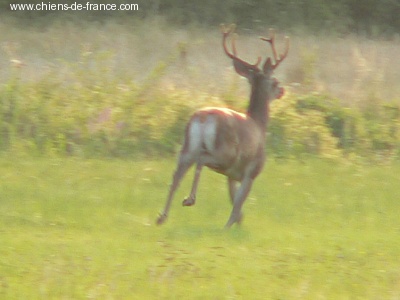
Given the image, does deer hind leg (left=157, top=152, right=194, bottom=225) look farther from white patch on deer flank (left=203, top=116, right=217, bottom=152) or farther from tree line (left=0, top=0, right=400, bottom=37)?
tree line (left=0, top=0, right=400, bottom=37)

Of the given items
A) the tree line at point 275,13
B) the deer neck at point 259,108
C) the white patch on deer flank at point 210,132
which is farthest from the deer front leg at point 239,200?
the tree line at point 275,13

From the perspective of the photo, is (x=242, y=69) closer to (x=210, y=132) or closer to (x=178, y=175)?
(x=210, y=132)

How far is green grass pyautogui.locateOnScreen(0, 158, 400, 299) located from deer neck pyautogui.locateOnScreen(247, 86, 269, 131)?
3.35 ft

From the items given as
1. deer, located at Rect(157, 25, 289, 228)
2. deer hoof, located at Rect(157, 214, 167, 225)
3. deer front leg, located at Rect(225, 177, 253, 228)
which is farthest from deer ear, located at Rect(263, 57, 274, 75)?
deer hoof, located at Rect(157, 214, 167, 225)

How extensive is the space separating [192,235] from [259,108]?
179 centimetres

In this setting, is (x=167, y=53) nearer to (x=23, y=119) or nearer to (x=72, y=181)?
(x=23, y=119)

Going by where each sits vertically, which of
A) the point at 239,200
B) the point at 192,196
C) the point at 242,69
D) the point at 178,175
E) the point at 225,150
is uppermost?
the point at 242,69

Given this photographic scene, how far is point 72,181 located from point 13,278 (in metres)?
4.54

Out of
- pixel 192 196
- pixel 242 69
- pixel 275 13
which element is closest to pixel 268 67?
pixel 242 69

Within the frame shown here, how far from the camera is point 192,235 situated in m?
9.14

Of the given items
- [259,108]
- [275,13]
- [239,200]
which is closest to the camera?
[239,200]

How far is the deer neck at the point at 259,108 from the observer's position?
10.2 m

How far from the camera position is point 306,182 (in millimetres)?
12531

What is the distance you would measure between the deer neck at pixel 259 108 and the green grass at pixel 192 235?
3.35ft
